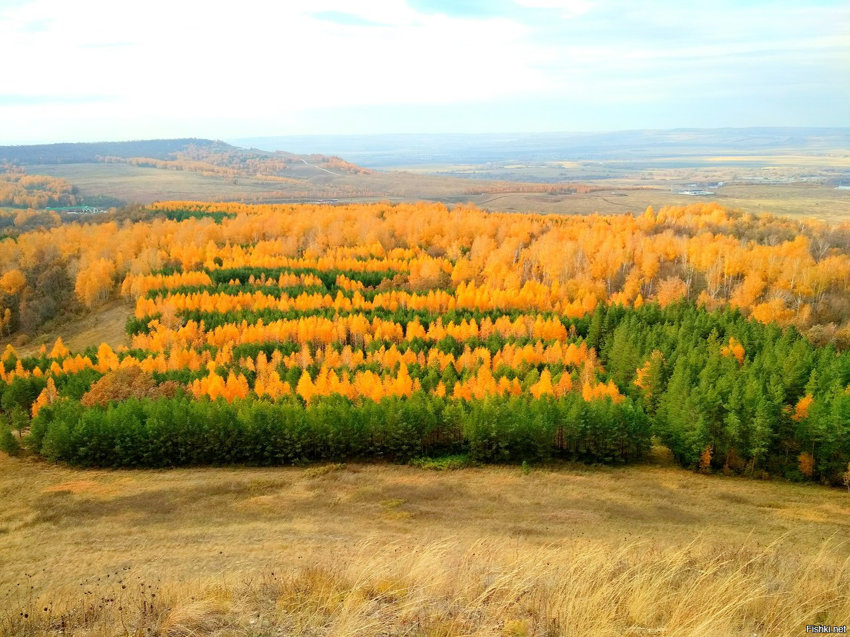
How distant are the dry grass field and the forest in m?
3.85

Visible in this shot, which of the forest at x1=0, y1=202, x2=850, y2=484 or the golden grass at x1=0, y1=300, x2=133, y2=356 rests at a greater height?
the forest at x1=0, y1=202, x2=850, y2=484

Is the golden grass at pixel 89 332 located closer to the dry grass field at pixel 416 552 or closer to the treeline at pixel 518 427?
the treeline at pixel 518 427

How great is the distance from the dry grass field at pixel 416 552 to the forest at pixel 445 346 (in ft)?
12.6

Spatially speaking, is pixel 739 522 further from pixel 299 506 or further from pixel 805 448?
pixel 299 506

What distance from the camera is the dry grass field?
53.5 feet

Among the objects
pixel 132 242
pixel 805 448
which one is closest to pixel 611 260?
pixel 805 448

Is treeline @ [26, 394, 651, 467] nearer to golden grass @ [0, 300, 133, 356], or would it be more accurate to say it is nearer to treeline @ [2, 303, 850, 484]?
treeline @ [2, 303, 850, 484]

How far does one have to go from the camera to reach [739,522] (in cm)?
5138

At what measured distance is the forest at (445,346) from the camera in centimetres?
6500

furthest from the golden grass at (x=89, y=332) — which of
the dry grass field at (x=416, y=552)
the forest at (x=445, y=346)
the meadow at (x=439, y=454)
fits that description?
the dry grass field at (x=416, y=552)

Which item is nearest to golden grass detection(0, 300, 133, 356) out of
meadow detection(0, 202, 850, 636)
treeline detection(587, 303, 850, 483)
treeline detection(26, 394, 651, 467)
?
meadow detection(0, 202, 850, 636)

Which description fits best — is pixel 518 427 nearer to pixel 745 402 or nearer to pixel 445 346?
pixel 745 402

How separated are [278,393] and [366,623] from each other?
63.0 m

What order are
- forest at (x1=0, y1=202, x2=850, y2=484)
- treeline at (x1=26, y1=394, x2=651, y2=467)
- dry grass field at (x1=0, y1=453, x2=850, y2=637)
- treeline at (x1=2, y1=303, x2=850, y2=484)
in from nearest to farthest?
dry grass field at (x1=0, y1=453, x2=850, y2=637), treeline at (x1=2, y1=303, x2=850, y2=484), treeline at (x1=26, y1=394, x2=651, y2=467), forest at (x1=0, y1=202, x2=850, y2=484)
